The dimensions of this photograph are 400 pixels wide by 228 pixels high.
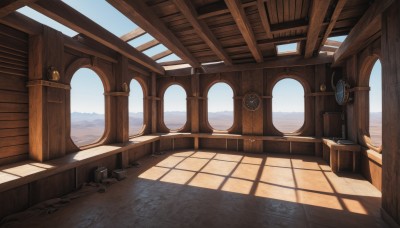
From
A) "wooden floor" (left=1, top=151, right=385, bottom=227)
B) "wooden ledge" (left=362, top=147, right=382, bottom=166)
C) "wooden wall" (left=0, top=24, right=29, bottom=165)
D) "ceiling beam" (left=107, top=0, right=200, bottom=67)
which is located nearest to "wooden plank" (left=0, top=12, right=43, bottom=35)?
"wooden wall" (left=0, top=24, right=29, bottom=165)

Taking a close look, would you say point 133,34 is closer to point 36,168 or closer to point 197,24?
point 197,24

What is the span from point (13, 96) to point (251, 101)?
7.51 meters

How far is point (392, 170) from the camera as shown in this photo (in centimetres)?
289

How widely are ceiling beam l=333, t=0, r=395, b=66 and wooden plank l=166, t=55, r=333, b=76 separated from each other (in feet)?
4.05

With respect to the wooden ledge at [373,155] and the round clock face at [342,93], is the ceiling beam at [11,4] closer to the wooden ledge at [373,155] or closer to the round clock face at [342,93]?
the wooden ledge at [373,155]

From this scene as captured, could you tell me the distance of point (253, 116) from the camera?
7961mm

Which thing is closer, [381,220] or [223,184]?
[381,220]

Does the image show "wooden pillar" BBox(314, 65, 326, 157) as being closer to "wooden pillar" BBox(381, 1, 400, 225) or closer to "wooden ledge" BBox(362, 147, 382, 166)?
"wooden ledge" BBox(362, 147, 382, 166)

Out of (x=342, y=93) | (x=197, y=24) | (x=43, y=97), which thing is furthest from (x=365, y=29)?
(x=43, y=97)

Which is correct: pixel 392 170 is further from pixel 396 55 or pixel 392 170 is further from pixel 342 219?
pixel 396 55

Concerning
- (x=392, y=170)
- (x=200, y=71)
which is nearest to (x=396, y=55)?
(x=392, y=170)

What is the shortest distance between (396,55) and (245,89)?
544 centimetres

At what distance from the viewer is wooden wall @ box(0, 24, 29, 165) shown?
12.1 feet

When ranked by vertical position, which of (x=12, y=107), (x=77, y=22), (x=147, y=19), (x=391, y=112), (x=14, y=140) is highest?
(x=77, y=22)
